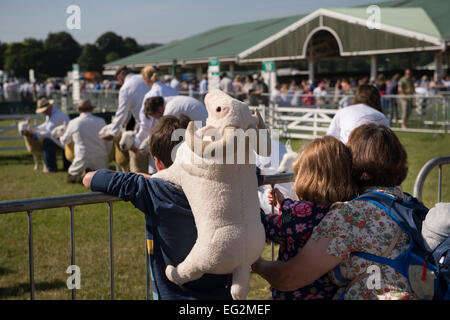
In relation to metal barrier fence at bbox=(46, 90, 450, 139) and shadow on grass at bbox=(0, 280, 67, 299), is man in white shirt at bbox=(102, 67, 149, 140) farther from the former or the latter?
metal barrier fence at bbox=(46, 90, 450, 139)

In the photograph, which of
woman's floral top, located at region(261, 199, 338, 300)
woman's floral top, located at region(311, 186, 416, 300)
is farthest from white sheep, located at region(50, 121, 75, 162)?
woman's floral top, located at region(311, 186, 416, 300)

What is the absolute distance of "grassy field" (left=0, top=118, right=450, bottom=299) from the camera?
479cm

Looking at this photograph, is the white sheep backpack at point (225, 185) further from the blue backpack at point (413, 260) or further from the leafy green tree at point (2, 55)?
the leafy green tree at point (2, 55)

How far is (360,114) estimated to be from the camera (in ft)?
17.1

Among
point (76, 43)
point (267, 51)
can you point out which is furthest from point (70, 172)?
point (76, 43)

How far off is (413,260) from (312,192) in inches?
21.4

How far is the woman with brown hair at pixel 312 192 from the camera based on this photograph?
239cm

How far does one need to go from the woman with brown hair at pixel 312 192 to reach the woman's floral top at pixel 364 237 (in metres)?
0.08

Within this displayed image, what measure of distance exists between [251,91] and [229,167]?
18.8 meters

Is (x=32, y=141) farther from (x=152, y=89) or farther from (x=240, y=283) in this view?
(x=240, y=283)

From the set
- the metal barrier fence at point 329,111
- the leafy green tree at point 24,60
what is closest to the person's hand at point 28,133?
the metal barrier fence at point 329,111
